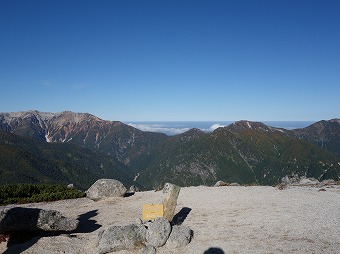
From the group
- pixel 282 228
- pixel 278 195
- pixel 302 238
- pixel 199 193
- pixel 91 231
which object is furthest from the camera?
pixel 199 193

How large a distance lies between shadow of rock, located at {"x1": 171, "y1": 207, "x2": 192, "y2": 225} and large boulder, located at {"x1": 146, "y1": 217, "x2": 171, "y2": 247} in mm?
3294

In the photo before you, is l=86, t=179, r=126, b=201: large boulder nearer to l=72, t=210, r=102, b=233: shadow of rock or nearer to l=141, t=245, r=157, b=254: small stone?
l=72, t=210, r=102, b=233: shadow of rock

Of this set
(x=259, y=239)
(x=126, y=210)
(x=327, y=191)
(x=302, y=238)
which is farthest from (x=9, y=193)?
(x=327, y=191)

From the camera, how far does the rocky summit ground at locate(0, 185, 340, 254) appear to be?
1914cm

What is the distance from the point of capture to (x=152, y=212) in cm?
2339

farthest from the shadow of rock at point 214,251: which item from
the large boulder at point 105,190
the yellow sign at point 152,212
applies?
the large boulder at point 105,190

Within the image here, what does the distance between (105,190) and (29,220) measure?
14.5 metres

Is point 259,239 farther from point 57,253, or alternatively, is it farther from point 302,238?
point 57,253

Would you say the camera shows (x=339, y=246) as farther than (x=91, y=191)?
No

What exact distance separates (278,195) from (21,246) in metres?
24.0

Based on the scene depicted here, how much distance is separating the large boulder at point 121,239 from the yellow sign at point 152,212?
8.15 ft

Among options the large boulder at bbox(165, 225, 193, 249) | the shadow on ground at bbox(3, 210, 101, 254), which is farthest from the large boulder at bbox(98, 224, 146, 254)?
the shadow on ground at bbox(3, 210, 101, 254)

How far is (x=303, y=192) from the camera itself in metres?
34.0

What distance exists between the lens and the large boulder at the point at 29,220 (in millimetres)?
20406
